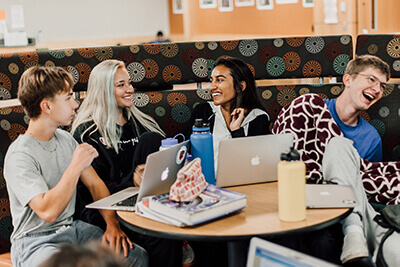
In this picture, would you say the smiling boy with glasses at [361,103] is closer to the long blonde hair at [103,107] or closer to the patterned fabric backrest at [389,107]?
the patterned fabric backrest at [389,107]

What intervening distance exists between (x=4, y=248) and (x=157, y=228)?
4.33 ft

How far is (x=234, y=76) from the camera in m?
2.69

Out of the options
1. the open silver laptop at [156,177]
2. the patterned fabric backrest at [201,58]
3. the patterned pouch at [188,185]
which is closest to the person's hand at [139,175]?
the open silver laptop at [156,177]

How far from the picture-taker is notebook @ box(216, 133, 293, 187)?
1.85 metres

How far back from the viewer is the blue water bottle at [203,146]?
6.04 ft

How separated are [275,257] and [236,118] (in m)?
1.48

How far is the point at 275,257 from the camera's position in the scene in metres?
1.16

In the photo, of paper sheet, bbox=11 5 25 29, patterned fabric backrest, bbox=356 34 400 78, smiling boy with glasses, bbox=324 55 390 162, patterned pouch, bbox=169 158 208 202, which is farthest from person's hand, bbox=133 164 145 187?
paper sheet, bbox=11 5 25 29

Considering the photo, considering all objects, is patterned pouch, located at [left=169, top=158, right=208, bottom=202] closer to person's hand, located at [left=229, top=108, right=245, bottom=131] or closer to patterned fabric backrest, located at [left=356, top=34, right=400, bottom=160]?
person's hand, located at [left=229, top=108, right=245, bottom=131]

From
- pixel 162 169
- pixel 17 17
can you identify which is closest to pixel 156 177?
pixel 162 169

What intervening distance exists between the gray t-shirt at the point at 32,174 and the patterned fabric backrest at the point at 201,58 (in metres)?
0.84

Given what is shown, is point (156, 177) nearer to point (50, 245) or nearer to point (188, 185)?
point (188, 185)

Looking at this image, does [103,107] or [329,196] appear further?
[103,107]

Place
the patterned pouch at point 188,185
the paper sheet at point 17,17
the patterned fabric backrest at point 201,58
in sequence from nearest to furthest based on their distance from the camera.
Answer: the patterned pouch at point 188,185 < the patterned fabric backrest at point 201,58 < the paper sheet at point 17,17
